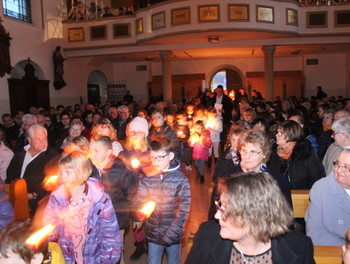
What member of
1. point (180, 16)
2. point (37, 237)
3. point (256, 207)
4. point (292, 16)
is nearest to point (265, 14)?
point (292, 16)

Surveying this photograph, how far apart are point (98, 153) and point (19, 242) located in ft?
5.33

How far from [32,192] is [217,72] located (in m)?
18.4

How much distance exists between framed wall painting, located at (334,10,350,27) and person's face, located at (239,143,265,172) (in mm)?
13892

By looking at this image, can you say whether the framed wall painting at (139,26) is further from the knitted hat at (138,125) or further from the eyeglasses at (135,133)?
the eyeglasses at (135,133)

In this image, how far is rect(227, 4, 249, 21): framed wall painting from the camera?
12953 millimetres

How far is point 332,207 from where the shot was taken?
2613mm

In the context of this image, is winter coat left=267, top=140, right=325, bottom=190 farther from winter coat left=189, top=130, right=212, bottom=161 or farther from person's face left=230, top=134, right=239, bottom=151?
winter coat left=189, top=130, right=212, bottom=161

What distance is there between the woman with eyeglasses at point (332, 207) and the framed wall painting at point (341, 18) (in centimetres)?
1397

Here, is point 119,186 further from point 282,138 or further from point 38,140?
point 282,138

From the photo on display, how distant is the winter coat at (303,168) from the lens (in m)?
3.62

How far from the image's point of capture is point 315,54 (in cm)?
2014

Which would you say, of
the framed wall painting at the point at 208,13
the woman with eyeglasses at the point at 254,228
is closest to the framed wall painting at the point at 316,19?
the framed wall painting at the point at 208,13

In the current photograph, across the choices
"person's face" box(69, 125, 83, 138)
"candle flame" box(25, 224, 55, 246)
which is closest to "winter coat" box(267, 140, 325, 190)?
"candle flame" box(25, 224, 55, 246)

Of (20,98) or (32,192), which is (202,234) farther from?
(20,98)
